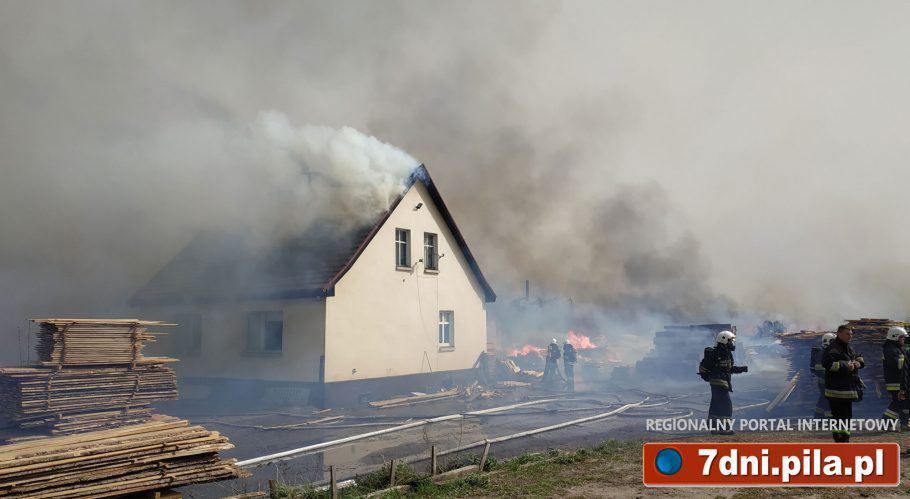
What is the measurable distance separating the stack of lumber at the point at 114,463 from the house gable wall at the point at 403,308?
10.0m

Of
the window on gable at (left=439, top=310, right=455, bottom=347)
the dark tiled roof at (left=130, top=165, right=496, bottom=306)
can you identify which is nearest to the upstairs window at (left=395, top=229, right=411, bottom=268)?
the dark tiled roof at (left=130, top=165, right=496, bottom=306)

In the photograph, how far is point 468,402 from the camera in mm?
17469

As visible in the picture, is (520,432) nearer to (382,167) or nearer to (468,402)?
(468,402)

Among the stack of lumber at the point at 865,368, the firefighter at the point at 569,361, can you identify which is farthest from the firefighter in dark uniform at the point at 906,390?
the firefighter at the point at 569,361

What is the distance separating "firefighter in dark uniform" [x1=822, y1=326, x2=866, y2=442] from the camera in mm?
9164

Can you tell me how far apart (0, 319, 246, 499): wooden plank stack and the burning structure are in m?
4.55

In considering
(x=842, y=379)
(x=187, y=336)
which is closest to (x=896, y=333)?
(x=842, y=379)

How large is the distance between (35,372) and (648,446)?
10.4m

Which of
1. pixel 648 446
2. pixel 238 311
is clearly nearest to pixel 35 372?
pixel 238 311

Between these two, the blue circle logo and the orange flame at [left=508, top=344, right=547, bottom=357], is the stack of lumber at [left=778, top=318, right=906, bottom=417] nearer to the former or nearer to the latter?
the blue circle logo

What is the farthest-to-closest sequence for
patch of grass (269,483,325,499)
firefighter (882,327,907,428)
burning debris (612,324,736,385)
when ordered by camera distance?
burning debris (612,324,736,385), firefighter (882,327,907,428), patch of grass (269,483,325,499)

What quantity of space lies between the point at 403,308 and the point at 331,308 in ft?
9.46

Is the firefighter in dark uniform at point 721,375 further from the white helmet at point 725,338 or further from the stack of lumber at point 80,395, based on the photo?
the stack of lumber at point 80,395

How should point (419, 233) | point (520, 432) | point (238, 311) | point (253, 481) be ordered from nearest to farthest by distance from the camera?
point (253, 481)
point (520, 432)
point (238, 311)
point (419, 233)
